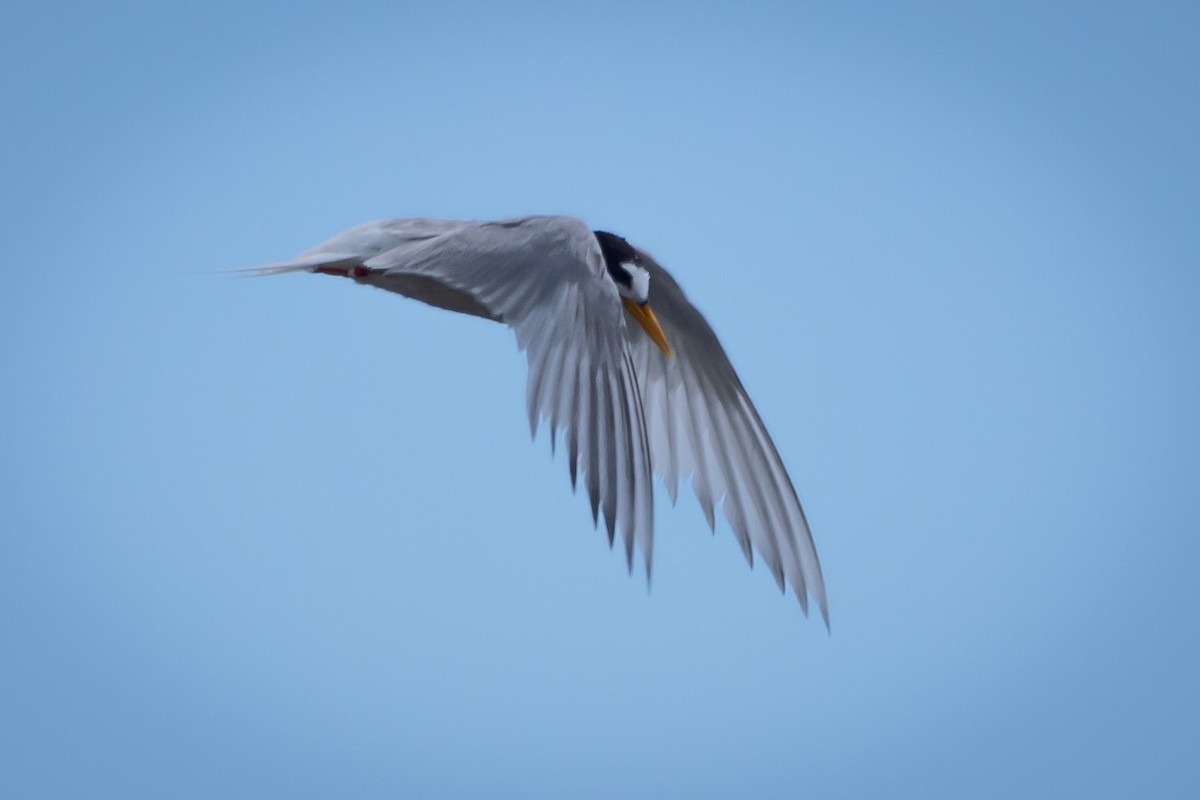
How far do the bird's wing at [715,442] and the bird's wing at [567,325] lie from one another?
0.74 metres

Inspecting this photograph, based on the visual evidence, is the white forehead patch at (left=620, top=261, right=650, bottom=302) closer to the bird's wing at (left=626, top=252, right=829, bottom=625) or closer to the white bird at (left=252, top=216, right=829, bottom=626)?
the white bird at (left=252, top=216, right=829, bottom=626)

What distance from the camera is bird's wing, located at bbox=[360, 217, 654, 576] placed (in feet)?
10.7

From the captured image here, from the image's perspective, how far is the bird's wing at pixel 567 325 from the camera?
3256 mm

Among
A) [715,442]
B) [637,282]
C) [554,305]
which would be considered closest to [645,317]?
[637,282]

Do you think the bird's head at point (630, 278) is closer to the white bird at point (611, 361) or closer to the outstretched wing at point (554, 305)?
the white bird at point (611, 361)

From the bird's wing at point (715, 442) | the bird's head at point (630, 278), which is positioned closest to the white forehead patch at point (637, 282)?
the bird's head at point (630, 278)

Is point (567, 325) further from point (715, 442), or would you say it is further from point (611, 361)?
point (715, 442)

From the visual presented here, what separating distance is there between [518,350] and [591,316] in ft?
0.66

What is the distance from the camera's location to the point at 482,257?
371 centimetres

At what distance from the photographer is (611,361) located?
3.42 metres

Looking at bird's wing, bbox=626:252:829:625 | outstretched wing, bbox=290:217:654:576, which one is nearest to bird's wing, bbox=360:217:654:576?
outstretched wing, bbox=290:217:654:576

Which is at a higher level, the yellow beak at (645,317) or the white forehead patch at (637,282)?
the white forehead patch at (637,282)

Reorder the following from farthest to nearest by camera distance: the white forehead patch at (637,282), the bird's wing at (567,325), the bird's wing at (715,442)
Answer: the bird's wing at (715,442) < the white forehead patch at (637,282) < the bird's wing at (567,325)

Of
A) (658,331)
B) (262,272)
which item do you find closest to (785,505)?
(658,331)
